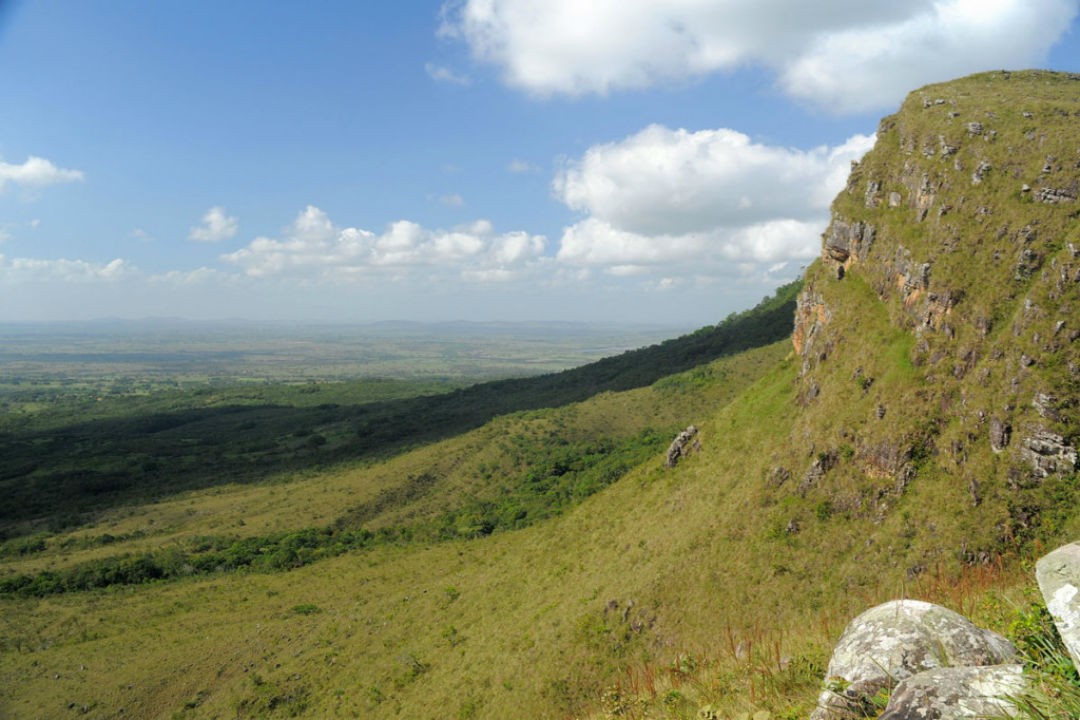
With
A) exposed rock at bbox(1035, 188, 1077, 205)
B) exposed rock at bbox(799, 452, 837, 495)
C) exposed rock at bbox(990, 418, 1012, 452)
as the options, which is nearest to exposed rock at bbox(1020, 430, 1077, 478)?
exposed rock at bbox(990, 418, 1012, 452)

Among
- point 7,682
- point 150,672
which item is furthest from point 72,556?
point 150,672

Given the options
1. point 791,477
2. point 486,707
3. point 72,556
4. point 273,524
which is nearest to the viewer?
point 486,707

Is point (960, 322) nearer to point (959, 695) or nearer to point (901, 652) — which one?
point (901, 652)

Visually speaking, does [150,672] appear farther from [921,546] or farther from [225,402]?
[225,402]

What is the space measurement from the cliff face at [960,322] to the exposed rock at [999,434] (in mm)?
55

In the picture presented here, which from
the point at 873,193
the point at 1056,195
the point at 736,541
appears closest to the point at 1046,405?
the point at 1056,195

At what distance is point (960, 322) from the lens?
29578 millimetres

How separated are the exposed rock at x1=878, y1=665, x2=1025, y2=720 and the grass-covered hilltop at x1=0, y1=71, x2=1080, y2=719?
1.70 meters

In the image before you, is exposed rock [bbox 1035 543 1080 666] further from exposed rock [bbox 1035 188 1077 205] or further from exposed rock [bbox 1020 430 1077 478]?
exposed rock [bbox 1035 188 1077 205]

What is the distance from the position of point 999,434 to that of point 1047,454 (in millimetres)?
1940

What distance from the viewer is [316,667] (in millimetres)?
35969

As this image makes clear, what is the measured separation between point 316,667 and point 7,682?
2006 cm

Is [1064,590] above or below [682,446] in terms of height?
above

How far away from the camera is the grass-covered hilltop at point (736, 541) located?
23.5 m
